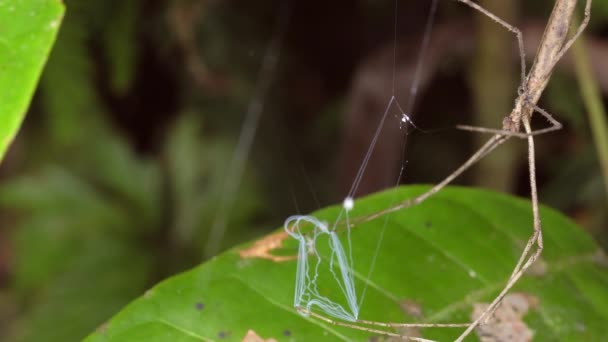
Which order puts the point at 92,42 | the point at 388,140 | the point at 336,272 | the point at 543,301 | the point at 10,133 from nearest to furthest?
the point at 10,133, the point at 336,272, the point at 543,301, the point at 388,140, the point at 92,42

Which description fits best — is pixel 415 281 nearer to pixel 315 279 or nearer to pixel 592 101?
pixel 315 279

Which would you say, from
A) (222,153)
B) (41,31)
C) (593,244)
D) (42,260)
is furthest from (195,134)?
(41,31)

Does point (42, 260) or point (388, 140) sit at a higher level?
point (388, 140)

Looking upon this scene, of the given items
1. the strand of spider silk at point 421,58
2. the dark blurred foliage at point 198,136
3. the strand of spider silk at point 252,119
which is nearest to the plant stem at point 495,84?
the dark blurred foliage at point 198,136

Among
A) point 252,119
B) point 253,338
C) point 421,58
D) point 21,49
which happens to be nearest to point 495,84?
point 421,58

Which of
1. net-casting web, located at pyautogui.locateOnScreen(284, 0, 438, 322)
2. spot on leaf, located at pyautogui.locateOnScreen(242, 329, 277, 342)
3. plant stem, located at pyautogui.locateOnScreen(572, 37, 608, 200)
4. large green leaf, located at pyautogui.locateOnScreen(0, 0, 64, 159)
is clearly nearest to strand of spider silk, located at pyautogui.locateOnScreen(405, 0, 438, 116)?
plant stem, located at pyautogui.locateOnScreen(572, 37, 608, 200)

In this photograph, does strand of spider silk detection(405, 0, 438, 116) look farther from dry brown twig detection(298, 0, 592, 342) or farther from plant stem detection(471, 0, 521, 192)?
dry brown twig detection(298, 0, 592, 342)

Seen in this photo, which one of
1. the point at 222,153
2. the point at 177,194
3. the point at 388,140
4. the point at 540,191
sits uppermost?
the point at 388,140

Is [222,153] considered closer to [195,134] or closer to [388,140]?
[195,134]
